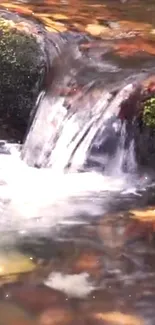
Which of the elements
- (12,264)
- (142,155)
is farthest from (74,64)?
(12,264)

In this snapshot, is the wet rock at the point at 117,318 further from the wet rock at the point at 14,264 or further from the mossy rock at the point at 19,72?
the mossy rock at the point at 19,72

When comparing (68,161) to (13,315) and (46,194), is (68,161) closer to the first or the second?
(46,194)

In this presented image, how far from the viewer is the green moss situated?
339 centimetres

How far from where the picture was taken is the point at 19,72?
400 cm

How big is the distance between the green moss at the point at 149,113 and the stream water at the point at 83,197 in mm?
134

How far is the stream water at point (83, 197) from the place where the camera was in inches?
95.0

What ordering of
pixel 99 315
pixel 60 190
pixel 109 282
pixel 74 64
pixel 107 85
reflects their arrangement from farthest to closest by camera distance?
1. pixel 74 64
2. pixel 107 85
3. pixel 60 190
4. pixel 109 282
5. pixel 99 315

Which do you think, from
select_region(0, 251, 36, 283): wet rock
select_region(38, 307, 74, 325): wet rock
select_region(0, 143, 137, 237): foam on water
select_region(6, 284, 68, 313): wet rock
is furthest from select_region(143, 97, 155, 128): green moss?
select_region(38, 307, 74, 325): wet rock

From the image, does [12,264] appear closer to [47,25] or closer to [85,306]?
[85,306]

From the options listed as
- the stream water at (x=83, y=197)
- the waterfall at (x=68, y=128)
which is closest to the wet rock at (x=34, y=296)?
the stream water at (x=83, y=197)

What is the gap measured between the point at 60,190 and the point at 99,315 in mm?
1074

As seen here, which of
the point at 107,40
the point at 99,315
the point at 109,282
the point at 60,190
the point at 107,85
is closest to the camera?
the point at 99,315

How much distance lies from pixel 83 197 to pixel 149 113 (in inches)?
19.3

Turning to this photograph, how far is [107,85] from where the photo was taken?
145 inches
